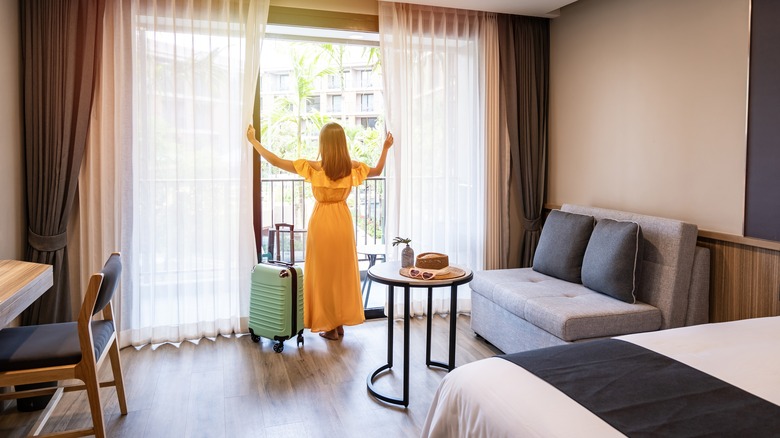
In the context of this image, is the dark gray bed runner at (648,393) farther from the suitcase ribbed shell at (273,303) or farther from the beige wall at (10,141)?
the beige wall at (10,141)

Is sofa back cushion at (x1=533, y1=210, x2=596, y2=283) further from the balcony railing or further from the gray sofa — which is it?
the balcony railing

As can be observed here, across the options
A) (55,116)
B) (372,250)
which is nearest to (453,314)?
(372,250)

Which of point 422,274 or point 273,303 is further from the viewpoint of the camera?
point 273,303

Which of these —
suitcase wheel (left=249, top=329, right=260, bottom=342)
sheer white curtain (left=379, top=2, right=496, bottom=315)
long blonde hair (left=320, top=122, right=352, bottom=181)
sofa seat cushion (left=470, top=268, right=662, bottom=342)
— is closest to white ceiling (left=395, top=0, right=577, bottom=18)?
sheer white curtain (left=379, top=2, right=496, bottom=315)

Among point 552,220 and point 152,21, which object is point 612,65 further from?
point 152,21

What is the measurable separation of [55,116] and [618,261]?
3527 mm

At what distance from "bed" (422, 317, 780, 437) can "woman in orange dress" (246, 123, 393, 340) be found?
190cm

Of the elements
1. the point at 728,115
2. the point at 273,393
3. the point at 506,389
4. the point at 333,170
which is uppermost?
the point at 728,115

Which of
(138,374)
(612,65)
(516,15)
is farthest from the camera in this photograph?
(516,15)

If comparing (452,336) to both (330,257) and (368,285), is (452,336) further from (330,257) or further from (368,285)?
(368,285)

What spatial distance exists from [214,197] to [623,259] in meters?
2.68

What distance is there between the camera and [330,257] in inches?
139

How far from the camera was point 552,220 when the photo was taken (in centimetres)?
368

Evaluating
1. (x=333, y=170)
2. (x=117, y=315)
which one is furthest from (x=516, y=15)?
(x=117, y=315)
